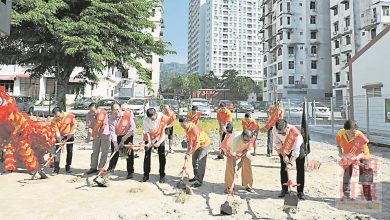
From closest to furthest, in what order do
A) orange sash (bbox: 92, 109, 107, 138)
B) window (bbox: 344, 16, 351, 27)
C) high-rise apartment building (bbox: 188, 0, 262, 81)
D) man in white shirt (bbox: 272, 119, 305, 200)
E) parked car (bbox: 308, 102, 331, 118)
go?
man in white shirt (bbox: 272, 119, 305, 200) < orange sash (bbox: 92, 109, 107, 138) < parked car (bbox: 308, 102, 331, 118) < window (bbox: 344, 16, 351, 27) < high-rise apartment building (bbox: 188, 0, 262, 81)

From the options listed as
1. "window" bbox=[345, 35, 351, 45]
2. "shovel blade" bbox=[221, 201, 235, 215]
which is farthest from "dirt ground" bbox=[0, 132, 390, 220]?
"window" bbox=[345, 35, 351, 45]

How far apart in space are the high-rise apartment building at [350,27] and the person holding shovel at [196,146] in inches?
1563

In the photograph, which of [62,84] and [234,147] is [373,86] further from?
[62,84]

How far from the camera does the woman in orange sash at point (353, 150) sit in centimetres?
562

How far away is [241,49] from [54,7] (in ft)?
408

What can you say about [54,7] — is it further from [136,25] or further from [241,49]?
[241,49]

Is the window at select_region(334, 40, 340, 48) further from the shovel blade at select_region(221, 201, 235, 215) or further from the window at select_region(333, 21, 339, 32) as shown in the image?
the shovel blade at select_region(221, 201, 235, 215)

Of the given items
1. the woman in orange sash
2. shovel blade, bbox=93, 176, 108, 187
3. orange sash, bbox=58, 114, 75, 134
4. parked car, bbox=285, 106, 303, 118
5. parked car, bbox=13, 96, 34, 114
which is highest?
parked car, bbox=13, 96, 34, 114

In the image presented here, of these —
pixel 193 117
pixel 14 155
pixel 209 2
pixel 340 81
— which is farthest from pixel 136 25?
pixel 209 2

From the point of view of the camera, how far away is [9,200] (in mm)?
5816

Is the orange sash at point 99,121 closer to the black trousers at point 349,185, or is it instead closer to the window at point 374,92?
the black trousers at point 349,185

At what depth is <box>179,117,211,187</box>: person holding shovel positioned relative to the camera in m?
6.81

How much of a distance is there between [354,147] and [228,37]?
13077cm

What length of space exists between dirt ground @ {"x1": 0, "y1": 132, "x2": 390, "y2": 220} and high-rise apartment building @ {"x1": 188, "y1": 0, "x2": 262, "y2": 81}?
12022 centimetres
